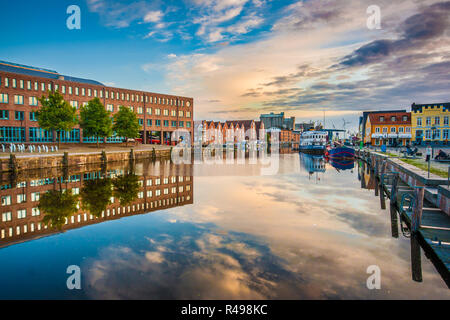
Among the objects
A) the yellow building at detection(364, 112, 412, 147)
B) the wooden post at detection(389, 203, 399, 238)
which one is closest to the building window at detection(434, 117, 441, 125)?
the yellow building at detection(364, 112, 412, 147)

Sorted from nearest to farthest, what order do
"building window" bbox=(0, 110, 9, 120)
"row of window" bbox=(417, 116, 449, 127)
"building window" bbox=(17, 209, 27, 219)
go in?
"building window" bbox=(17, 209, 27, 219)
"building window" bbox=(0, 110, 9, 120)
"row of window" bbox=(417, 116, 449, 127)

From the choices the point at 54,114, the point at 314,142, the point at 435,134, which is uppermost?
the point at 54,114

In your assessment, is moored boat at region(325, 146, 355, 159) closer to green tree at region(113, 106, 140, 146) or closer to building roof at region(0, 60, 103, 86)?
green tree at region(113, 106, 140, 146)

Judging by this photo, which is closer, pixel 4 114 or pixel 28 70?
pixel 4 114

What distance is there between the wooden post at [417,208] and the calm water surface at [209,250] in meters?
0.69

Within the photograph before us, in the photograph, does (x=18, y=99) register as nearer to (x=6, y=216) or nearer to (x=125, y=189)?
(x=125, y=189)

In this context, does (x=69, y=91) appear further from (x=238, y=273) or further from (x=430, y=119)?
(x=430, y=119)

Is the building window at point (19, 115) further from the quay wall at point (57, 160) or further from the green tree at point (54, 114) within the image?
the quay wall at point (57, 160)

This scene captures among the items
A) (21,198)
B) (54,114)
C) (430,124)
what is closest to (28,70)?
(54,114)

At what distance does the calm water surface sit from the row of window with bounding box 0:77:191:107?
165 ft

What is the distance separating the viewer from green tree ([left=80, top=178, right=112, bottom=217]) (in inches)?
642

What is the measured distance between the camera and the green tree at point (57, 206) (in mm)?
13680

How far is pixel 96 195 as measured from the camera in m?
19.7

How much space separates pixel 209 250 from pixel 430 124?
3108 inches
